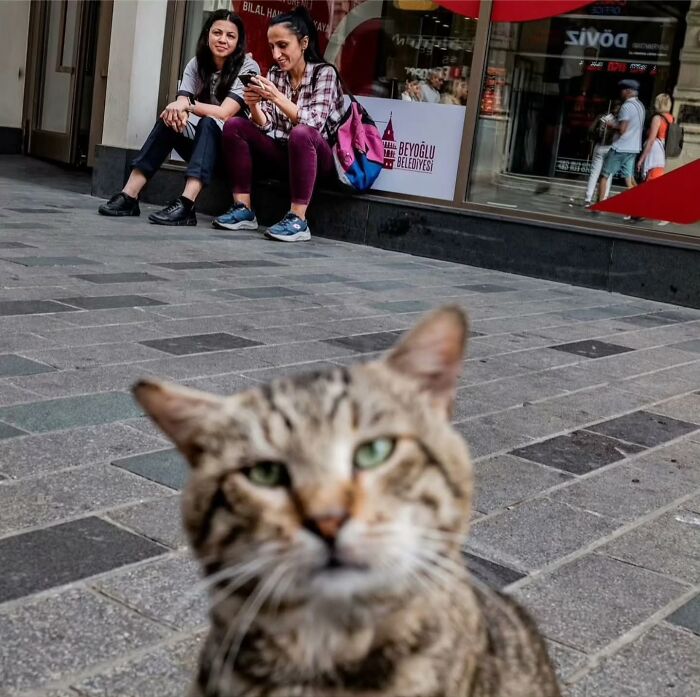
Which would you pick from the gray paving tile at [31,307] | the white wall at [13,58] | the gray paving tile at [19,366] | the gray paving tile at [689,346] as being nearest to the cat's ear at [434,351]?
the gray paving tile at [19,366]

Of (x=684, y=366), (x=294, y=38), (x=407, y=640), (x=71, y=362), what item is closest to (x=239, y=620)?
(x=407, y=640)

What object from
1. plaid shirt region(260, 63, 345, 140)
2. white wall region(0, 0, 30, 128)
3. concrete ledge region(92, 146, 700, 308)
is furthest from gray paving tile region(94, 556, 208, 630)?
white wall region(0, 0, 30, 128)

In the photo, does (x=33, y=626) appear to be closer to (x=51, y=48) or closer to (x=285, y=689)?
(x=285, y=689)

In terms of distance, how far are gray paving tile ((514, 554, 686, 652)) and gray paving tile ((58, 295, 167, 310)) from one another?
3.37 meters

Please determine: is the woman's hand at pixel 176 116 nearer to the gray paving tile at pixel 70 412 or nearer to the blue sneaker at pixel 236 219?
the blue sneaker at pixel 236 219

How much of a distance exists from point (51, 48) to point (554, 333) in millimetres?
9749

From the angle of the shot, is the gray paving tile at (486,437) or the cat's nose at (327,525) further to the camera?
the gray paving tile at (486,437)

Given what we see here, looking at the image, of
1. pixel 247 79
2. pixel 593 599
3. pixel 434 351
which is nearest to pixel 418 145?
pixel 247 79

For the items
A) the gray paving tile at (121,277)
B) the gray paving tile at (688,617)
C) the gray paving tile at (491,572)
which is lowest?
the gray paving tile at (688,617)

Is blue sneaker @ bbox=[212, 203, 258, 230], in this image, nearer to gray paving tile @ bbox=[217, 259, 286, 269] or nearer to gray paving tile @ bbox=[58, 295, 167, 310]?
gray paving tile @ bbox=[217, 259, 286, 269]

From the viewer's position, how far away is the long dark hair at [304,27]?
916 centimetres

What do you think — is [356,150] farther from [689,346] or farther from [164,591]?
[164,591]

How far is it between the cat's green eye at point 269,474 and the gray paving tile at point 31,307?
4.27 m

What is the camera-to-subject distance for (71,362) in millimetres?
4664
